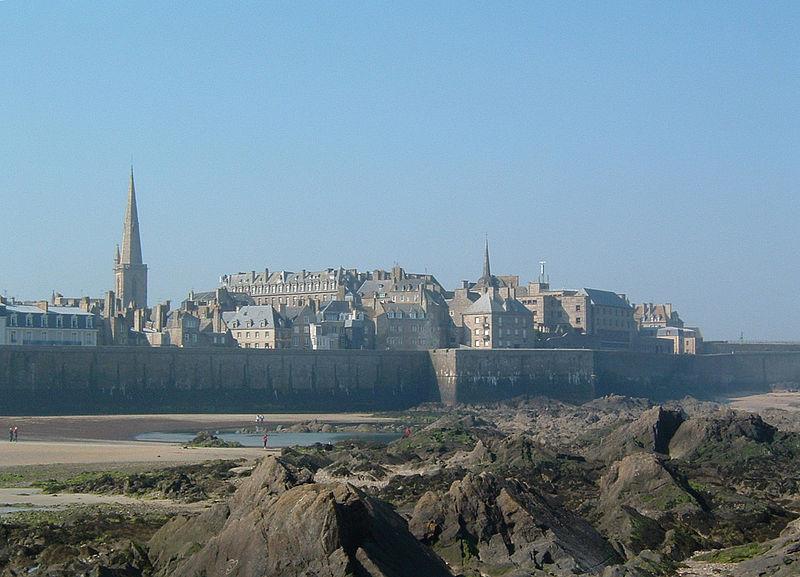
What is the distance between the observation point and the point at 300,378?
244 feet

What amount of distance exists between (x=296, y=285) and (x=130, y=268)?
1484cm

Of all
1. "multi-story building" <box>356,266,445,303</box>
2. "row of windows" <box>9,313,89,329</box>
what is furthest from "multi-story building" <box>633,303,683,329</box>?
"row of windows" <box>9,313,89,329</box>

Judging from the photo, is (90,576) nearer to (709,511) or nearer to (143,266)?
(709,511)

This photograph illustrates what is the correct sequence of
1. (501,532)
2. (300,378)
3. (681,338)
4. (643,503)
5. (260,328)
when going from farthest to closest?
(681,338) → (260,328) → (300,378) → (643,503) → (501,532)

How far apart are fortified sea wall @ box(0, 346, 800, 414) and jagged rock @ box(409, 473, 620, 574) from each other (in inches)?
1794

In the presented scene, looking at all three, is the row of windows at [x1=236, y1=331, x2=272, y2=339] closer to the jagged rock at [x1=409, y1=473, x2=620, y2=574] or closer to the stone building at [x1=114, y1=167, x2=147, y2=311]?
the stone building at [x1=114, y1=167, x2=147, y2=311]

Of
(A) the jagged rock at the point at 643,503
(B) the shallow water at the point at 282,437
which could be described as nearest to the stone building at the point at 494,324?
(B) the shallow water at the point at 282,437

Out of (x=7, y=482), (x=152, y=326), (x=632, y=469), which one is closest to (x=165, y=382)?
(x=152, y=326)

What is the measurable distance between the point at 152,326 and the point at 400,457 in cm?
5888

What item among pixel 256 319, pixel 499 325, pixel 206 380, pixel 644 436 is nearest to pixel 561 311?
pixel 499 325

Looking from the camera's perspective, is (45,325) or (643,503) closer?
(643,503)

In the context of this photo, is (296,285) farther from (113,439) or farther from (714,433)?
(714,433)

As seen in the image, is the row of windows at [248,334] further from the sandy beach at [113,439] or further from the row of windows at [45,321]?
the sandy beach at [113,439]

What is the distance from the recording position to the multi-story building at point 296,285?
363ft
